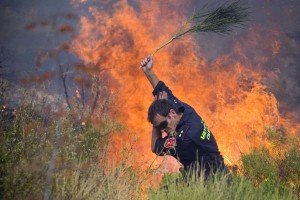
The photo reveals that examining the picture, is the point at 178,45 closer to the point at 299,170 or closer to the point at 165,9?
the point at 165,9

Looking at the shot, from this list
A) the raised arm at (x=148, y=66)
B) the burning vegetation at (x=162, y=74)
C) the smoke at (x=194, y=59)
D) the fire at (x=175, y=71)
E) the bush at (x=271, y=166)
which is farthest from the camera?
the smoke at (x=194, y=59)

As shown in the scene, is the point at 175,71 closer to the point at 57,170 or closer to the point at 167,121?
the point at 167,121

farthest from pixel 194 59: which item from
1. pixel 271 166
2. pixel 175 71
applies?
Result: pixel 271 166

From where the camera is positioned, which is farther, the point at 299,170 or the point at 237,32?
the point at 237,32

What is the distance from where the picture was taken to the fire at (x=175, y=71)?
1232cm

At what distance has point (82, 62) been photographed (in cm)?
1381

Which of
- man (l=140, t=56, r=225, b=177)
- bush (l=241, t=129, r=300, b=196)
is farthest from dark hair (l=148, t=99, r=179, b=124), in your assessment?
bush (l=241, t=129, r=300, b=196)

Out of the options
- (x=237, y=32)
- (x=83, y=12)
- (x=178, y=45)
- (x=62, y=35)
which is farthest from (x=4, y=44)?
(x=237, y=32)

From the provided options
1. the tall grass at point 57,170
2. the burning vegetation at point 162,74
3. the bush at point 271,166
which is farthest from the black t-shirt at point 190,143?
the burning vegetation at point 162,74

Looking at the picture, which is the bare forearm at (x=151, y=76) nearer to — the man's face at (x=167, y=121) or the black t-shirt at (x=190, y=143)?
the black t-shirt at (x=190, y=143)

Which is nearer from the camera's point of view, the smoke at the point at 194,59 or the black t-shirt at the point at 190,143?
the black t-shirt at the point at 190,143

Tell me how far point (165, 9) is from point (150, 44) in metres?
1.88

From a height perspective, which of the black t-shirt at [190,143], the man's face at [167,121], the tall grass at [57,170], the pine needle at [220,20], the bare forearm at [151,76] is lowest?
the tall grass at [57,170]

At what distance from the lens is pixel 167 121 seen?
4.12 meters
